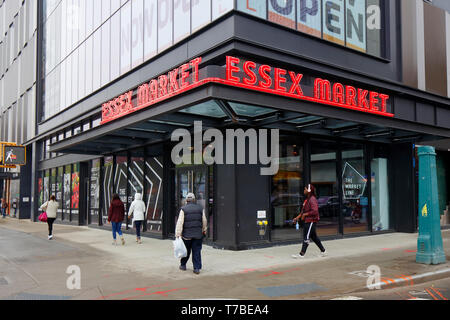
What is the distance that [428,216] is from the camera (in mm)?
9594

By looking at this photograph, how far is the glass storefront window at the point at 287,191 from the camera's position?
42.1 feet

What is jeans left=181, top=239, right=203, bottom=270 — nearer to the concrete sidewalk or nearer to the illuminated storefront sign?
the concrete sidewalk

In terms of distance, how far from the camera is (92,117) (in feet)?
65.9

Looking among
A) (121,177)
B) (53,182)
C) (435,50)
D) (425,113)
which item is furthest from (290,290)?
(53,182)

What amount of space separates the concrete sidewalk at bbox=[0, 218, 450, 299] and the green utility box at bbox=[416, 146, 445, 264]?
0.34 metres

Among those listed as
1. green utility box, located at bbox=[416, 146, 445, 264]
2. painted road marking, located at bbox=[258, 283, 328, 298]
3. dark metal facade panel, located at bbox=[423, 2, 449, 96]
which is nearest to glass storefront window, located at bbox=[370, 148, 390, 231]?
dark metal facade panel, located at bbox=[423, 2, 449, 96]

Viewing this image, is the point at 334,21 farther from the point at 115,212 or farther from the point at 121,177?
the point at 121,177

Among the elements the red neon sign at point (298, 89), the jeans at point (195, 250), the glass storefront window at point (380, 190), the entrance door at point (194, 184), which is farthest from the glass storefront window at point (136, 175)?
the glass storefront window at point (380, 190)

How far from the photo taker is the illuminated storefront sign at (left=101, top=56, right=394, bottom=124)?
31.1 ft

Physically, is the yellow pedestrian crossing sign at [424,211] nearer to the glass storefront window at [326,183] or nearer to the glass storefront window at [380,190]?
the glass storefront window at [326,183]

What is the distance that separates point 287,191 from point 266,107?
433 cm

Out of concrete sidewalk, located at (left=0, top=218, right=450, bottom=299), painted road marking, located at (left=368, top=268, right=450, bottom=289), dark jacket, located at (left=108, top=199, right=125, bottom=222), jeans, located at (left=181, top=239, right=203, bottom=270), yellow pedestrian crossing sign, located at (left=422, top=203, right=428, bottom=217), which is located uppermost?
yellow pedestrian crossing sign, located at (left=422, top=203, right=428, bottom=217)

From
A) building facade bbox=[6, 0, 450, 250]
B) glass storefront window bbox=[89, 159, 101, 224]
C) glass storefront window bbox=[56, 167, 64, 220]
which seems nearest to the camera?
building facade bbox=[6, 0, 450, 250]

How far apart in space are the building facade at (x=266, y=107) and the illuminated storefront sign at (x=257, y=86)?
4 centimetres
